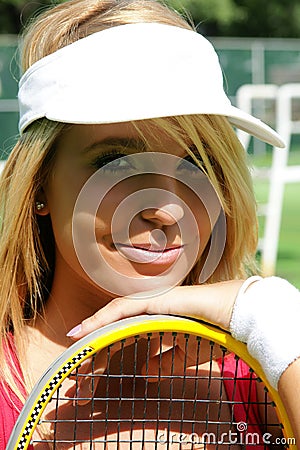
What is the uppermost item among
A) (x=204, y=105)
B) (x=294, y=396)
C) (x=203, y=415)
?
(x=204, y=105)

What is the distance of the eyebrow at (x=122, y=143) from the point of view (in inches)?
60.5

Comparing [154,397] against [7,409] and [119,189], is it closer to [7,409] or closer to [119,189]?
[7,409]

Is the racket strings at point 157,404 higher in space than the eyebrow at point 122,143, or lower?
lower

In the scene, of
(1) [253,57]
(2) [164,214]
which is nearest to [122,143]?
(2) [164,214]

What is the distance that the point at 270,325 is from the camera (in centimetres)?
137

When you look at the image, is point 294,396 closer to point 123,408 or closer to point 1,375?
point 123,408

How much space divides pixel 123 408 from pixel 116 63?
567mm

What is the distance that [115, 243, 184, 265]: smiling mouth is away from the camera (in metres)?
1.50

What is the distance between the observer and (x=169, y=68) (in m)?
1.52

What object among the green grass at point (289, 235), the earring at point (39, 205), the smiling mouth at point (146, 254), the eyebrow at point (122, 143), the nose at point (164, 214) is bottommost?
the green grass at point (289, 235)

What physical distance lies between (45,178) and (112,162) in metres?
0.16

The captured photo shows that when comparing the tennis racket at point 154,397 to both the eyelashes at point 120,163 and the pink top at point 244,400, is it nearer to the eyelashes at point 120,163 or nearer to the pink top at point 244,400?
the pink top at point 244,400

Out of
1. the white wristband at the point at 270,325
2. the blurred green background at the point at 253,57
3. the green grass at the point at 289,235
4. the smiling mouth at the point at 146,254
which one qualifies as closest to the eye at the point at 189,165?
the smiling mouth at the point at 146,254

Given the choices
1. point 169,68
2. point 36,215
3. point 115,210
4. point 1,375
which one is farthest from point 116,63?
point 1,375
